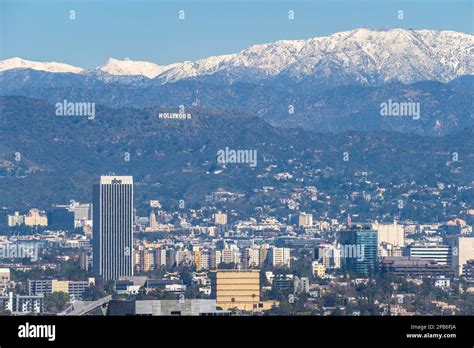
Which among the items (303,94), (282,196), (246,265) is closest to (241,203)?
(282,196)

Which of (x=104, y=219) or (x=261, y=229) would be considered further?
(x=261, y=229)

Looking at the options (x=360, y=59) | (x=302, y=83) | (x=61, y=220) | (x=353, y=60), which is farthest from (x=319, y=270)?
(x=360, y=59)

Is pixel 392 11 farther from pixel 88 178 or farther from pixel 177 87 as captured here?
pixel 88 178

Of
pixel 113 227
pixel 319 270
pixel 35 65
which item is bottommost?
pixel 319 270

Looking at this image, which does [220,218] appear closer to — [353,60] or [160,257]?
[160,257]

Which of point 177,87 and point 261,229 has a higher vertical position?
point 177,87

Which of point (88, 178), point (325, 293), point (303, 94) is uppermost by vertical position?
point (303, 94)

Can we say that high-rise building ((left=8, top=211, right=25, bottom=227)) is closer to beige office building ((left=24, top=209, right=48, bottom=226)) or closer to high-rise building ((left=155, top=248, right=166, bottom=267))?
beige office building ((left=24, top=209, right=48, bottom=226))
